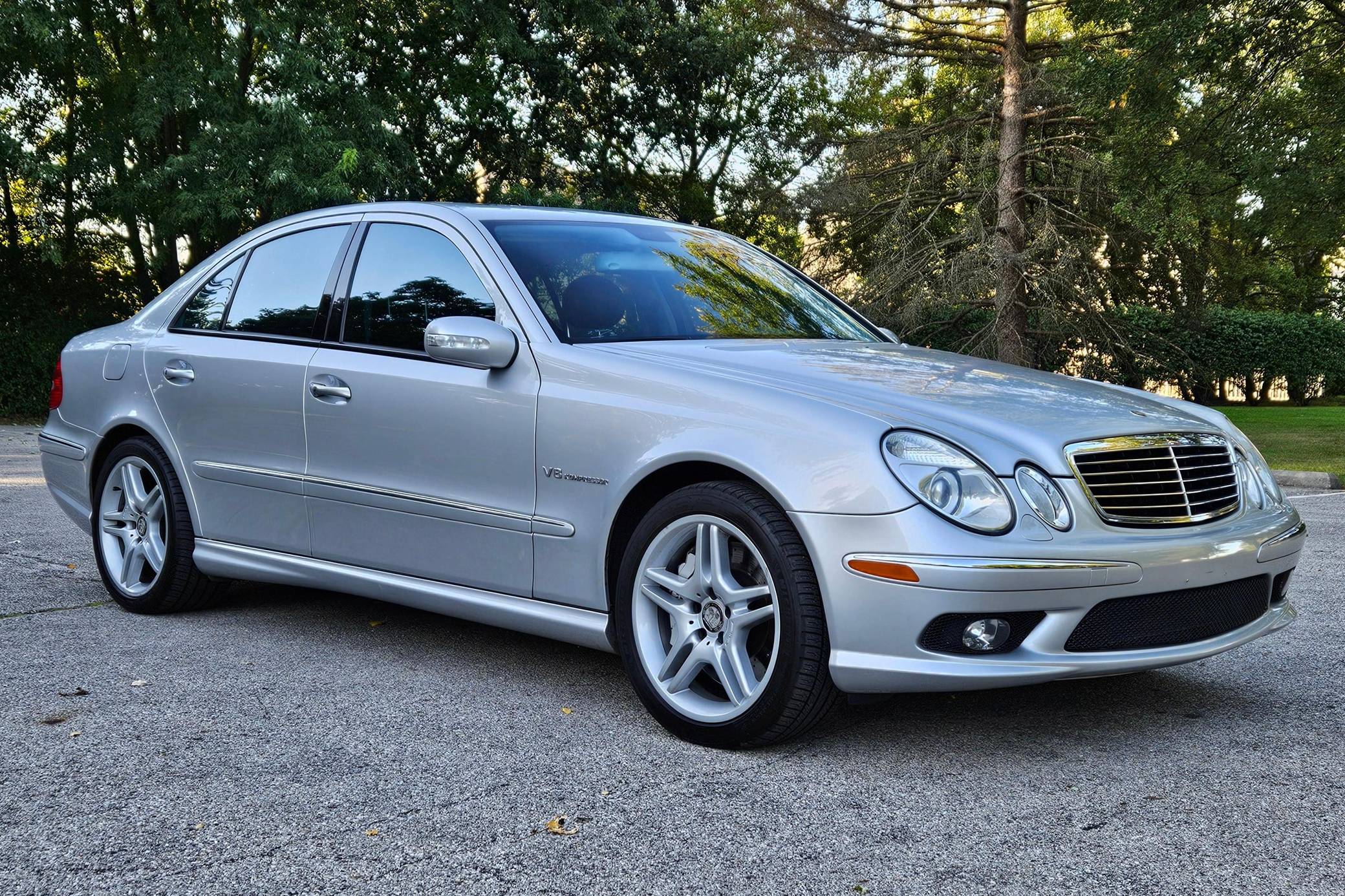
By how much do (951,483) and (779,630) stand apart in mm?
613

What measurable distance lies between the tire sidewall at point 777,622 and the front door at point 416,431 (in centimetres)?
44

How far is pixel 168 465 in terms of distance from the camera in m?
5.39

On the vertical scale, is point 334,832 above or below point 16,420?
above

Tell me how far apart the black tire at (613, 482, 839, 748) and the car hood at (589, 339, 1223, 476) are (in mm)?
383

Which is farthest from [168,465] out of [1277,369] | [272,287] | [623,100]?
[1277,369]

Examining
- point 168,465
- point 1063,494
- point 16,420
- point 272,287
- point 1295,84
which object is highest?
point 1295,84

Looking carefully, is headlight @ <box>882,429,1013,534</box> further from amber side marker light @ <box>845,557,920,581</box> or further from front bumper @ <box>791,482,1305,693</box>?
amber side marker light @ <box>845,557,920,581</box>

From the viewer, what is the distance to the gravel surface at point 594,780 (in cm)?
276

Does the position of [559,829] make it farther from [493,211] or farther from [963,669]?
[493,211]

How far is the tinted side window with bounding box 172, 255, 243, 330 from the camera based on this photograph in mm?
5418

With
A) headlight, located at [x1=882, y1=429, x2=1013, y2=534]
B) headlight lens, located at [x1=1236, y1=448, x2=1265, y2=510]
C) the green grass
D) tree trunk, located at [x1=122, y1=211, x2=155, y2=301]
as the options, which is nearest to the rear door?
headlight, located at [x1=882, y1=429, x2=1013, y2=534]

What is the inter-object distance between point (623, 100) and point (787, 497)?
2742 centimetres

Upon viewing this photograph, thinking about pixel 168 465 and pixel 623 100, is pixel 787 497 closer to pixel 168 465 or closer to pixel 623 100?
pixel 168 465

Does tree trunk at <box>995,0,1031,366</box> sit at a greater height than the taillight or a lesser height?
greater
